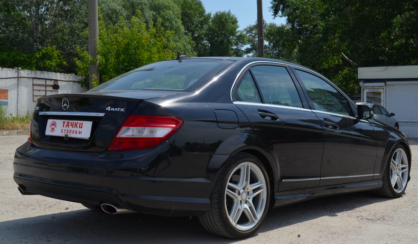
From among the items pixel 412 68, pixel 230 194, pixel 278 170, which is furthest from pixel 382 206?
pixel 412 68

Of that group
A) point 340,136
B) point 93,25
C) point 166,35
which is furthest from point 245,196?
point 166,35

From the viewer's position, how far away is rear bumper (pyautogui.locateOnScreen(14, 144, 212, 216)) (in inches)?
142

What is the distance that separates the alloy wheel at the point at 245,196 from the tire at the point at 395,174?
8.24 feet

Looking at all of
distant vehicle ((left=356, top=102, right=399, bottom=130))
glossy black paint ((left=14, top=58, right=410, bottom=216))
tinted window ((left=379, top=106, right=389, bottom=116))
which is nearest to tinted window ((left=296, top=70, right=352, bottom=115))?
glossy black paint ((left=14, top=58, right=410, bottom=216))

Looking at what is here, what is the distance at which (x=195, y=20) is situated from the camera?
6981 cm

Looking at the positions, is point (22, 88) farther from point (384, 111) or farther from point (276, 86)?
point (276, 86)

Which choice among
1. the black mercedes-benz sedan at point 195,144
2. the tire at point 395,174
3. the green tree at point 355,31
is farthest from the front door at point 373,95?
the black mercedes-benz sedan at point 195,144

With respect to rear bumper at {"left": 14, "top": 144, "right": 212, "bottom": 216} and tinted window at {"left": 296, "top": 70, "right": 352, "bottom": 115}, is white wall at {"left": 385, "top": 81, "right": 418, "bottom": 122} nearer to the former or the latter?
tinted window at {"left": 296, "top": 70, "right": 352, "bottom": 115}

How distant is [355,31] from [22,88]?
62.9ft

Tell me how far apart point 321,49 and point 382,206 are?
28.8m

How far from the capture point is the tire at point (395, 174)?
6273mm

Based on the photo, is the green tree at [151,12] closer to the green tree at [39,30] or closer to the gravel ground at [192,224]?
the green tree at [39,30]

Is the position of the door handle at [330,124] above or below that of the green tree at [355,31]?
below

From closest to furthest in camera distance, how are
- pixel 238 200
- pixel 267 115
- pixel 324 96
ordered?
pixel 238 200 < pixel 267 115 < pixel 324 96
